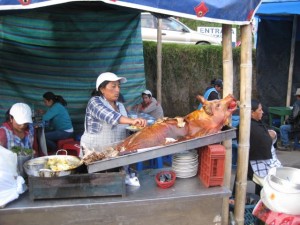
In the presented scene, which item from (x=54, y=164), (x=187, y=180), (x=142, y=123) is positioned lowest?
(x=187, y=180)

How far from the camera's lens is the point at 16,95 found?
6.30 m

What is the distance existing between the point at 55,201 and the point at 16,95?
3.82m

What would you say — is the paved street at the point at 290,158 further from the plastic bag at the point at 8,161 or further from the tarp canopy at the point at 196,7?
the plastic bag at the point at 8,161

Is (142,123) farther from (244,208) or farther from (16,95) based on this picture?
(16,95)

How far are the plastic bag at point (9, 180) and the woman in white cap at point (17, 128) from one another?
1.43 feet

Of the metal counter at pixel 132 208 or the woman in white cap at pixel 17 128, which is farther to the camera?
the woman in white cap at pixel 17 128

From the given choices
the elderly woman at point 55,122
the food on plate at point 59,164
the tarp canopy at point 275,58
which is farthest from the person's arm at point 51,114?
the tarp canopy at point 275,58

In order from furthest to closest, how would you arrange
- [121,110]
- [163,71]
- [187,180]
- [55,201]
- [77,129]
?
[163,71], [77,129], [121,110], [187,180], [55,201]

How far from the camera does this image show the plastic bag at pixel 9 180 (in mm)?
2902

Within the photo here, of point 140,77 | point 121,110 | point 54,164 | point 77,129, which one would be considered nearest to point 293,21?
point 140,77

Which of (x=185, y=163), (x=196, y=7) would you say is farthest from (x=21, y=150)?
(x=196, y=7)

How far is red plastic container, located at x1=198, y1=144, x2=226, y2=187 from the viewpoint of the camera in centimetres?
315

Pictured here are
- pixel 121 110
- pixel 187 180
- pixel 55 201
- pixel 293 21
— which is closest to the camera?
pixel 55 201

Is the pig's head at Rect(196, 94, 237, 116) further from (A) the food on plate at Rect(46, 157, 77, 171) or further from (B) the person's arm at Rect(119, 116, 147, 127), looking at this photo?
(A) the food on plate at Rect(46, 157, 77, 171)
